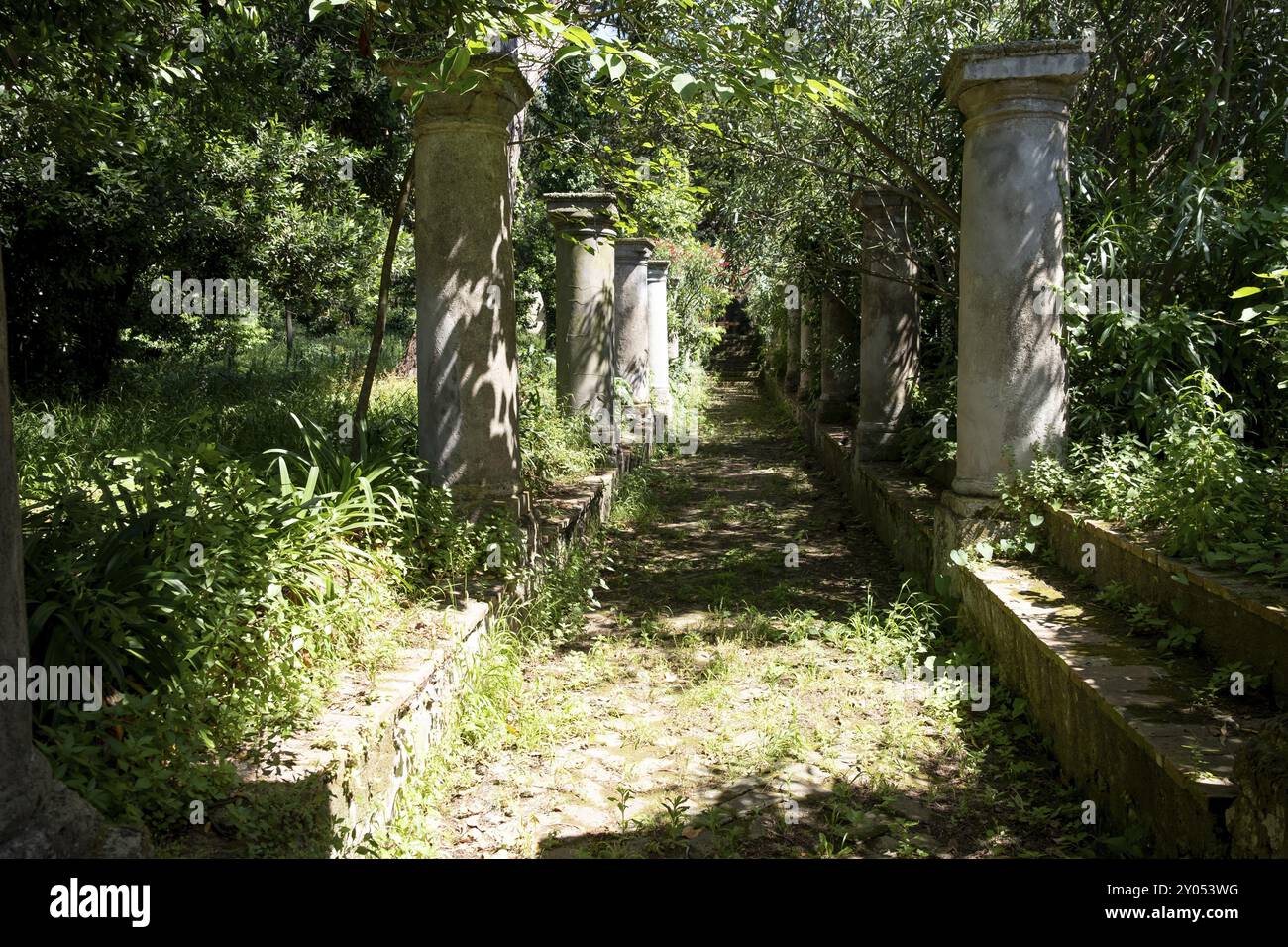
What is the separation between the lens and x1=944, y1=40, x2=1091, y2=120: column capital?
17.0 feet

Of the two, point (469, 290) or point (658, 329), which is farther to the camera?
point (658, 329)

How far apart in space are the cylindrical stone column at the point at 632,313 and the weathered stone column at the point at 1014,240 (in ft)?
26.5

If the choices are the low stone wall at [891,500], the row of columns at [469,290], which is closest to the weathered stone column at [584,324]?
the low stone wall at [891,500]

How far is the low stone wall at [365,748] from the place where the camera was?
2783mm

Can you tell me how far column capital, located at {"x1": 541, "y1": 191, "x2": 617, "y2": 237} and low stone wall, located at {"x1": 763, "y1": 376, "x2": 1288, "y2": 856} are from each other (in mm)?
5104

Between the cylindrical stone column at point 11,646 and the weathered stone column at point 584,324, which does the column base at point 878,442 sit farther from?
the cylindrical stone column at point 11,646

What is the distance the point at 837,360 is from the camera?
12.3 m

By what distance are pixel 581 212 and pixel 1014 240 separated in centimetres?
529

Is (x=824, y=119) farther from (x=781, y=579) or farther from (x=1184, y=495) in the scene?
(x=1184, y=495)

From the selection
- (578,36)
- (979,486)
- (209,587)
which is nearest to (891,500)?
(979,486)

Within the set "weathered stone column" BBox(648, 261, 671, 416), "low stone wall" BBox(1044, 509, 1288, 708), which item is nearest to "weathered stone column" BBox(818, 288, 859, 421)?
"weathered stone column" BBox(648, 261, 671, 416)

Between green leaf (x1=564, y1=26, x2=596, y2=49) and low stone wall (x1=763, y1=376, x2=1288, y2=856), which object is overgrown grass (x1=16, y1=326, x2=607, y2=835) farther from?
low stone wall (x1=763, y1=376, x2=1288, y2=856)

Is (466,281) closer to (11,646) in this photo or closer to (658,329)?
(11,646)

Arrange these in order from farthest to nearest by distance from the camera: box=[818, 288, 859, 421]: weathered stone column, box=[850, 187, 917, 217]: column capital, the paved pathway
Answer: box=[818, 288, 859, 421]: weathered stone column
box=[850, 187, 917, 217]: column capital
the paved pathway
